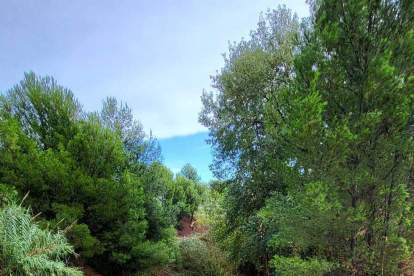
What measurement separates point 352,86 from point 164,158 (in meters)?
7.44

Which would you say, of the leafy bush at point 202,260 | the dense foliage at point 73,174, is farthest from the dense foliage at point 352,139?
the leafy bush at point 202,260

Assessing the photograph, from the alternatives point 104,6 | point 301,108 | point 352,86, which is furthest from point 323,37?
point 104,6

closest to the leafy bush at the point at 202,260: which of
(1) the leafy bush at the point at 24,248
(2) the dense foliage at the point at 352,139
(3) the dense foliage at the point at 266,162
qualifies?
(3) the dense foliage at the point at 266,162

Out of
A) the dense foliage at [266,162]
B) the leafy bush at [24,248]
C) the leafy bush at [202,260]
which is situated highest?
the dense foliage at [266,162]

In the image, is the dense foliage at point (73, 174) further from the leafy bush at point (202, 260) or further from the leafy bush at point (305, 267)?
the leafy bush at point (305, 267)

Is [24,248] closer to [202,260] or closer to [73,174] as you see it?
[73,174]

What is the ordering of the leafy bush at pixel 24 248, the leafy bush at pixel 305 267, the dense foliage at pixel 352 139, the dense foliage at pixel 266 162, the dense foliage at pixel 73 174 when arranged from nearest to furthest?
the leafy bush at pixel 24 248
the dense foliage at pixel 352 139
the dense foliage at pixel 266 162
the leafy bush at pixel 305 267
the dense foliage at pixel 73 174

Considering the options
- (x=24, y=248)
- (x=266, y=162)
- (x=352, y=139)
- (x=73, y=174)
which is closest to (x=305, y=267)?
(x=352, y=139)

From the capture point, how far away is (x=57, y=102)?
6223mm

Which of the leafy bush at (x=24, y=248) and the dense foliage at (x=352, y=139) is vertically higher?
the dense foliage at (x=352, y=139)

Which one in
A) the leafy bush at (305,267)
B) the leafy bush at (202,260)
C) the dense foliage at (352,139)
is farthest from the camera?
the leafy bush at (202,260)

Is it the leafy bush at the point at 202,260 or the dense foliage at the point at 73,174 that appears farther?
the leafy bush at the point at 202,260

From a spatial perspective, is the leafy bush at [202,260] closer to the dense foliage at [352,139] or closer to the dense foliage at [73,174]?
the dense foliage at [73,174]

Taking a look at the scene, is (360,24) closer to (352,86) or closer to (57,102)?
(352,86)
